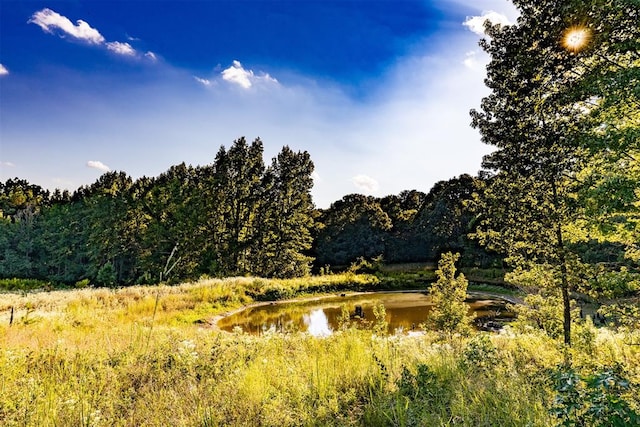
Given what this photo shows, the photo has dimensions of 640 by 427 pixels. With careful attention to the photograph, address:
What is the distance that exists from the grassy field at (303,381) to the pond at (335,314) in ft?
23.1

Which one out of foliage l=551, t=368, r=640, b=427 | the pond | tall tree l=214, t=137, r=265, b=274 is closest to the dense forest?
tall tree l=214, t=137, r=265, b=274

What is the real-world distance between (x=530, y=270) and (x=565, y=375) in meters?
5.41

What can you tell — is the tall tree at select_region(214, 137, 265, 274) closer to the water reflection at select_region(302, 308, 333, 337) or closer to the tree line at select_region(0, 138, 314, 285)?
the tree line at select_region(0, 138, 314, 285)

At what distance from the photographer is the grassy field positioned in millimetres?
2938

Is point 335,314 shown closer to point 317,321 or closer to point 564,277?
point 317,321

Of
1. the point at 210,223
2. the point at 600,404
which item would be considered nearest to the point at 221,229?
the point at 210,223

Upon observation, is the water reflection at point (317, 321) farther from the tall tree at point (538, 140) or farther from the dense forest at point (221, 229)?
the dense forest at point (221, 229)

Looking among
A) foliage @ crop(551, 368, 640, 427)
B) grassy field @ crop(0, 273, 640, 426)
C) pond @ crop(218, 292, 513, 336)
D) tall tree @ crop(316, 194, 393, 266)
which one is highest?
tall tree @ crop(316, 194, 393, 266)

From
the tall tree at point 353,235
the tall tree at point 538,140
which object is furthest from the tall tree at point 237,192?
the tall tree at point 538,140

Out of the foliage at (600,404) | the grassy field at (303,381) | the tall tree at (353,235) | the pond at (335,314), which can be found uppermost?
the tall tree at (353,235)

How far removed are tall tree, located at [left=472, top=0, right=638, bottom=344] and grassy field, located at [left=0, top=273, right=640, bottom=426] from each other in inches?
66.7

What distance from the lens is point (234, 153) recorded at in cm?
3139

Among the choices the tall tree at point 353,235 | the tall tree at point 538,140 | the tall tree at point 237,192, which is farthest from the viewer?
the tall tree at point 353,235

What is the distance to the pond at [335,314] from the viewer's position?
14.4 meters
